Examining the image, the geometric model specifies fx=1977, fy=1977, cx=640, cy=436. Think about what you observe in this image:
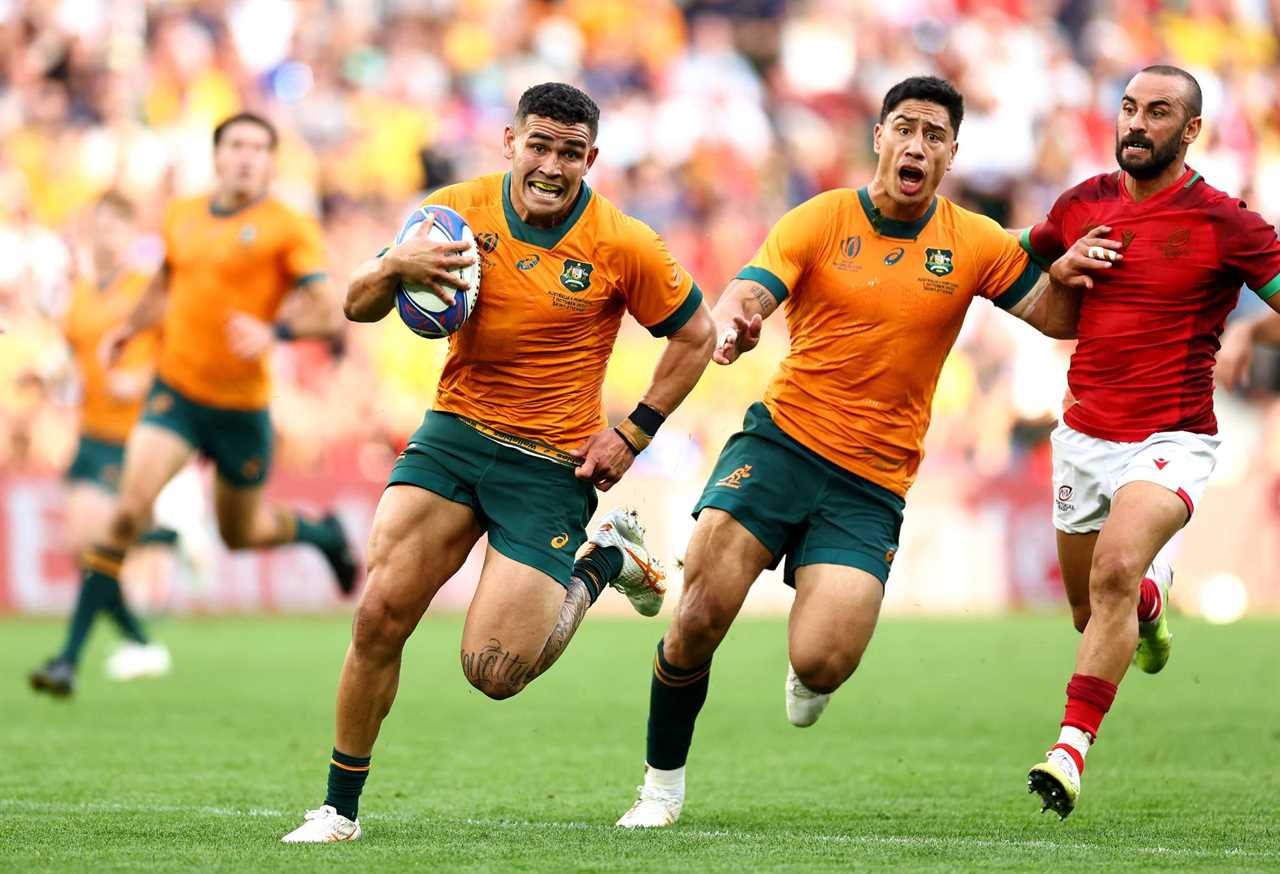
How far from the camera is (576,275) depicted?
24.2 feet

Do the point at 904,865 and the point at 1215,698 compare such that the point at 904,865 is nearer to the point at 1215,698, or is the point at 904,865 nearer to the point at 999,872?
the point at 999,872

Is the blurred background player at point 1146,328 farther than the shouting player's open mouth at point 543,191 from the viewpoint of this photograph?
Yes

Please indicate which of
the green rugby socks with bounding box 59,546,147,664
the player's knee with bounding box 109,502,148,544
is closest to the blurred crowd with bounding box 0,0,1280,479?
the green rugby socks with bounding box 59,546,147,664

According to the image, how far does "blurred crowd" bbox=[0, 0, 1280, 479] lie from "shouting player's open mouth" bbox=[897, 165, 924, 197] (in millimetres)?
10268

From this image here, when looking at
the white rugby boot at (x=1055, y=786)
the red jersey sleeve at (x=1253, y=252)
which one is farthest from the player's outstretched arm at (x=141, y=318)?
the white rugby boot at (x=1055, y=786)

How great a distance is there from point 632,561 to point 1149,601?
2.24 m

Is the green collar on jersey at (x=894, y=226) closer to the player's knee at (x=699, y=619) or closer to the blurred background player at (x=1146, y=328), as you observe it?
the blurred background player at (x=1146, y=328)

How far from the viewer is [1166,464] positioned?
7.77m

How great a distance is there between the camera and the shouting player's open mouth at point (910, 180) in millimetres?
7848

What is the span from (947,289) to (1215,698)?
537 cm

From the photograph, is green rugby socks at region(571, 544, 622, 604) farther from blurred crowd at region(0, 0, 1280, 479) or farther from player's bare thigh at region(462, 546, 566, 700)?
blurred crowd at region(0, 0, 1280, 479)

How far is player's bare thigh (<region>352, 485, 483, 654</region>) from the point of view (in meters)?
7.00

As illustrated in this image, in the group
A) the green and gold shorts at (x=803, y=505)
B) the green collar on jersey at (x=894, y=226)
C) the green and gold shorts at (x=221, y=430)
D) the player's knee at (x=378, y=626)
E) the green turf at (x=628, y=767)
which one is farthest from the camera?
the green and gold shorts at (x=221, y=430)

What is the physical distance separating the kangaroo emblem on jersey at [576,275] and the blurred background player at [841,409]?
668mm
